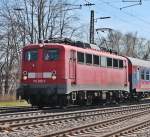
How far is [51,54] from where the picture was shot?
24547 mm

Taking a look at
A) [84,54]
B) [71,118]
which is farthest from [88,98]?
[71,118]

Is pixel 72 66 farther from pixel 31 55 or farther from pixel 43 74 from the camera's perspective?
pixel 31 55

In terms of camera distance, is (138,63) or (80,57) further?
(138,63)

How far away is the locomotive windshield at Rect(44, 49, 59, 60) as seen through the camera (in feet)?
79.7

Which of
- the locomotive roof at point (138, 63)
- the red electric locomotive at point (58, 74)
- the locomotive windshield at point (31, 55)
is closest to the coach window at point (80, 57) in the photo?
the red electric locomotive at point (58, 74)

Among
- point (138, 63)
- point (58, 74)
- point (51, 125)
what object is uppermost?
point (138, 63)

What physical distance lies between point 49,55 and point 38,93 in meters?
2.04

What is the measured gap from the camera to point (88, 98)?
27203 millimetres

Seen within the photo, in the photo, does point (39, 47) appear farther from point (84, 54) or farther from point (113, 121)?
point (113, 121)

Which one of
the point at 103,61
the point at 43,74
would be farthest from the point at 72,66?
the point at 103,61

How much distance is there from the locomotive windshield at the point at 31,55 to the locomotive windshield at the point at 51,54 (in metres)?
0.56

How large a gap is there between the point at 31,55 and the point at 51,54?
115cm

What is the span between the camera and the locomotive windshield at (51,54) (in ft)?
79.7

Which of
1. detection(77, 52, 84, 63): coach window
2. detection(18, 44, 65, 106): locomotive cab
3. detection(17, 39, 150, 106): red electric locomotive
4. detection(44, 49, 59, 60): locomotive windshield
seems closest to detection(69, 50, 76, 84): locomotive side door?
detection(17, 39, 150, 106): red electric locomotive
